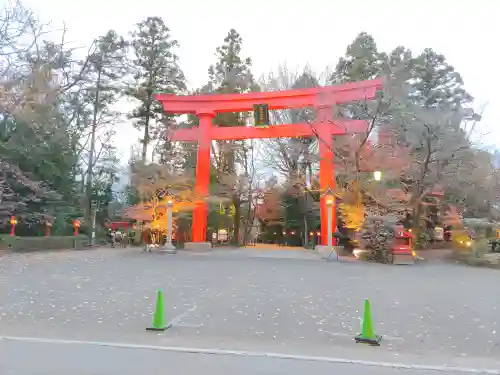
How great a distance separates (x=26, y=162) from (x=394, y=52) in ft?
104

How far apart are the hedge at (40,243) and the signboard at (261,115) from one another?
15.8m

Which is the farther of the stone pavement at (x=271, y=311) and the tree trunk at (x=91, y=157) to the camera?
the tree trunk at (x=91, y=157)

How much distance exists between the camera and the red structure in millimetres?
23094

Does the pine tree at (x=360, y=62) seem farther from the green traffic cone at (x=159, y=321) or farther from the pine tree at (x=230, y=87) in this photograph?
the green traffic cone at (x=159, y=321)

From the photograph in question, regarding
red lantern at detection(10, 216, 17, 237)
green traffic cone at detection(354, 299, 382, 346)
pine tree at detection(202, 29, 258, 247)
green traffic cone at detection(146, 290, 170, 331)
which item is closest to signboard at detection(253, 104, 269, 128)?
pine tree at detection(202, 29, 258, 247)

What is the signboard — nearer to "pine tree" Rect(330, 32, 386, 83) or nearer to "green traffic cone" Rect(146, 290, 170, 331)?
"pine tree" Rect(330, 32, 386, 83)

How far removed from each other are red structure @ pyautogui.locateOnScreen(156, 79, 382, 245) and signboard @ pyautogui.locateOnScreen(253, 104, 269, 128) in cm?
27

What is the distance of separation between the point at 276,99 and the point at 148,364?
20.7 m

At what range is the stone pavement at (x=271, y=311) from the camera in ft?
19.8

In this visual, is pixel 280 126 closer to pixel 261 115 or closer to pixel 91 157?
pixel 261 115

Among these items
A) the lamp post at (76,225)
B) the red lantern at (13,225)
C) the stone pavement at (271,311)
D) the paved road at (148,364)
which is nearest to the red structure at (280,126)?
the lamp post at (76,225)

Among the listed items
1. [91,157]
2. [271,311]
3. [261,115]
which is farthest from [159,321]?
[91,157]

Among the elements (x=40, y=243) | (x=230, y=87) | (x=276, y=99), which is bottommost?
(x=40, y=243)

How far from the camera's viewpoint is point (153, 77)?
39.9 meters
